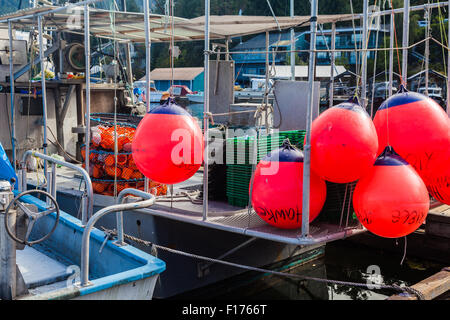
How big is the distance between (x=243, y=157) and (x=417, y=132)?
210 cm

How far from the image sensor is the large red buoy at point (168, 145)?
527cm

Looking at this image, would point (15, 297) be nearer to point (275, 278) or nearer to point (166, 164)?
point (166, 164)

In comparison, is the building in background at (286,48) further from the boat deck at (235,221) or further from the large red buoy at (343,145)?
the large red buoy at (343,145)

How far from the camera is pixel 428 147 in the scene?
5027 mm

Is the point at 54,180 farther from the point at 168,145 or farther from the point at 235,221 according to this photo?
the point at 235,221

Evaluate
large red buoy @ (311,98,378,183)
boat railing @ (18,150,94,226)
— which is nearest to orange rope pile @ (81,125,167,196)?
boat railing @ (18,150,94,226)

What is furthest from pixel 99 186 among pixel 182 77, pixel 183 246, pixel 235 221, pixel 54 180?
pixel 182 77

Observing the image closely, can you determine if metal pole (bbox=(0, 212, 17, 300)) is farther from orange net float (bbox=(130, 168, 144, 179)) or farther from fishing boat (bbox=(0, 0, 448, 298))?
orange net float (bbox=(130, 168, 144, 179))

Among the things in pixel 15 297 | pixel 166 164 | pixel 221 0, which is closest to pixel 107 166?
pixel 166 164

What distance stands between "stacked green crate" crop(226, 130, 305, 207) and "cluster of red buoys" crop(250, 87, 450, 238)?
0.91 meters

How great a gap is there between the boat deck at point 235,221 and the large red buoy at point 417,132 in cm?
98

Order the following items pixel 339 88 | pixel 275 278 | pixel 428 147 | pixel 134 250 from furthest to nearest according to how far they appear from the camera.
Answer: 1. pixel 339 88
2. pixel 275 278
3. pixel 428 147
4. pixel 134 250

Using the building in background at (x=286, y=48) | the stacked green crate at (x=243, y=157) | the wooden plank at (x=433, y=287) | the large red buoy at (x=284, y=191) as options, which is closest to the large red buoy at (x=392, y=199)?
the large red buoy at (x=284, y=191)
